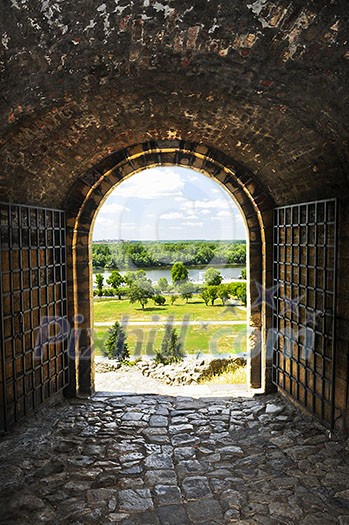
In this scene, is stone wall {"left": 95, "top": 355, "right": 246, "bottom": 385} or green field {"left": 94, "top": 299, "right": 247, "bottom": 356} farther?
green field {"left": 94, "top": 299, "right": 247, "bottom": 356}

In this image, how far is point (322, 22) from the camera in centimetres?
236

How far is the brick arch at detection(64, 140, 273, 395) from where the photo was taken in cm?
565

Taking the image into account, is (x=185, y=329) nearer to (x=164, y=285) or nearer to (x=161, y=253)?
(x=164, y=285)

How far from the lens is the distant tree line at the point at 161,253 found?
108 feet

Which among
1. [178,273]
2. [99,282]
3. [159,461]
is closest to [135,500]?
[159,461]

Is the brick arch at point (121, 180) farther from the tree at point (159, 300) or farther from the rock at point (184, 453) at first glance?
the tree at point (159, 300)

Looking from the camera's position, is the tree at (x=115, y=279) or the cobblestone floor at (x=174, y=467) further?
the tree at (x=115, y=279)

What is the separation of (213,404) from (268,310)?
66.6 inches

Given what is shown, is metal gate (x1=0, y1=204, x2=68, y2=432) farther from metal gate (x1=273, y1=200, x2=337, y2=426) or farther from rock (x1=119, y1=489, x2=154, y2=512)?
metal gate (x1=273, y1=200, x2=337, y2=426)

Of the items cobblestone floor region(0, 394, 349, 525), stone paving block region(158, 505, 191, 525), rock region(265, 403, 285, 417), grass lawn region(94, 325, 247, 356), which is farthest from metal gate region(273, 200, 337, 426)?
grass lawn region(94, 325, 247, 356)

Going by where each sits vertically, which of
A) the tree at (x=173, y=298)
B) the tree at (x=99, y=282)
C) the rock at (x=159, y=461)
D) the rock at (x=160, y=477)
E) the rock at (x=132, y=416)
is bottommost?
the tree at (x=173, y=298)

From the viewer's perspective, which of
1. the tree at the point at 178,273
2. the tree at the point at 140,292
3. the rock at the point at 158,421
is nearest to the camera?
the rock at the point at 158,421

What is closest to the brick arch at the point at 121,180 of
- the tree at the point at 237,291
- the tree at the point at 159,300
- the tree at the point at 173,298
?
the tree at the point at 237,291

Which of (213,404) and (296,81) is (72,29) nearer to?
(296,81)
